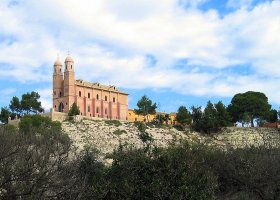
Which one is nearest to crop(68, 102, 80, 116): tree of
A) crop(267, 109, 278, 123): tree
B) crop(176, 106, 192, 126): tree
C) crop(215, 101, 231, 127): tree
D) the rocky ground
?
the rocky ground

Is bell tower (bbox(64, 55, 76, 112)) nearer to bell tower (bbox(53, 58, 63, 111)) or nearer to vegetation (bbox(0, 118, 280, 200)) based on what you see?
bell tower (bbox(53, 58, 63, 111))

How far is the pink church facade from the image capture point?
3590 inches

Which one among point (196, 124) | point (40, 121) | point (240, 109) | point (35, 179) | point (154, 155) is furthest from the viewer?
point (240, 109)

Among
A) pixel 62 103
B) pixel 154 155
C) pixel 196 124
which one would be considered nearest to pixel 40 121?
pixel 62 103

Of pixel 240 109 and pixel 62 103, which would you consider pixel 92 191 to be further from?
pixel 240 109

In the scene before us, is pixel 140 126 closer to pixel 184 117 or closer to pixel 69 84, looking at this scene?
pixel 184 117

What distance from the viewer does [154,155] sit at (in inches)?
926

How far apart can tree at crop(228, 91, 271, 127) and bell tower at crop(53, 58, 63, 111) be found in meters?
34.2

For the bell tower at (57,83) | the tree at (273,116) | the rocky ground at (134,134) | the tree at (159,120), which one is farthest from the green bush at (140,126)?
the tree at (273,116)

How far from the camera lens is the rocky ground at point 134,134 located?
240 ft

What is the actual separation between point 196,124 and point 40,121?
29773 millimetres

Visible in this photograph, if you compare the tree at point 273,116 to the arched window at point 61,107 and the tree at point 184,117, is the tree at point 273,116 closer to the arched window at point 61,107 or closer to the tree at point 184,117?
the tree at point 184,117

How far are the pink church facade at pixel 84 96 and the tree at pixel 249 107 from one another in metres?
22.9

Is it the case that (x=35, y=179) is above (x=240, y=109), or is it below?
below
